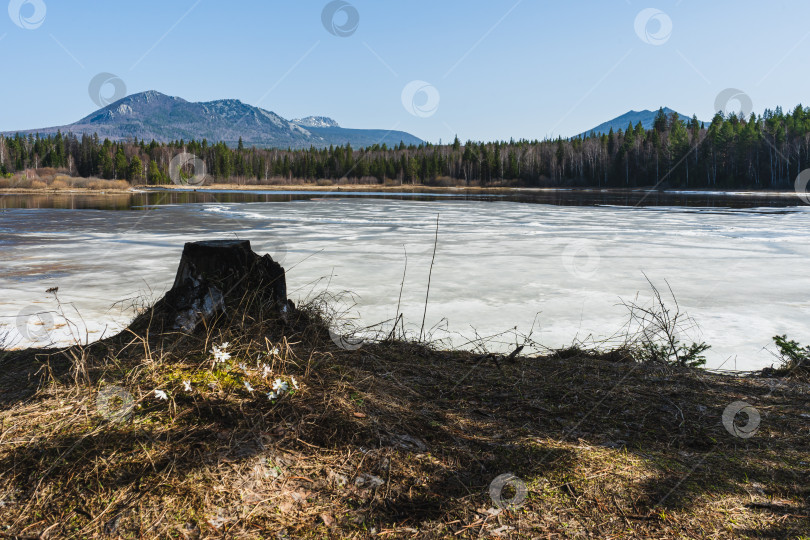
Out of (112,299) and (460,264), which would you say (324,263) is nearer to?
(460,264)

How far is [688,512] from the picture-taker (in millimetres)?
1921

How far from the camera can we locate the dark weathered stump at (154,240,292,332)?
311 cm

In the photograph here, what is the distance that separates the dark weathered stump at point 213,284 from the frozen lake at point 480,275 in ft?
2.02

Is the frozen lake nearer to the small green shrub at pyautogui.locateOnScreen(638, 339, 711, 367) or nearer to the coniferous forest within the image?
the small green shrub at pyautogui.locateOnScreen(638, 339, 711, 367)

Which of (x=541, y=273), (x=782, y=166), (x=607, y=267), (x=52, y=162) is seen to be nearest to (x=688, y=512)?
(x=541, y=273)

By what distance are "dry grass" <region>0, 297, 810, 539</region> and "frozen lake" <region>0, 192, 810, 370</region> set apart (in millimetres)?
1260

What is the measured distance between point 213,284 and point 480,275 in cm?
635

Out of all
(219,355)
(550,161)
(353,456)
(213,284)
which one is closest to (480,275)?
(213,284)

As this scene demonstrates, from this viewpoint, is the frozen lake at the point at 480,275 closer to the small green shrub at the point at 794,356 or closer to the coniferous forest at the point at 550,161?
the small green shrub at the point at 794,356

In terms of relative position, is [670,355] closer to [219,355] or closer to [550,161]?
[219,355]

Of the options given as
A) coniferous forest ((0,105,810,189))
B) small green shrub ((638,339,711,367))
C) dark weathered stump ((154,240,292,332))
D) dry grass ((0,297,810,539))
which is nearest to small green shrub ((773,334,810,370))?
small green shrub ((638,339,711,367))

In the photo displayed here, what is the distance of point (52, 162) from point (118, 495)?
137 meters

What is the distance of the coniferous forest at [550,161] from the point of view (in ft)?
251

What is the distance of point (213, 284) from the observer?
3223 millimetres
